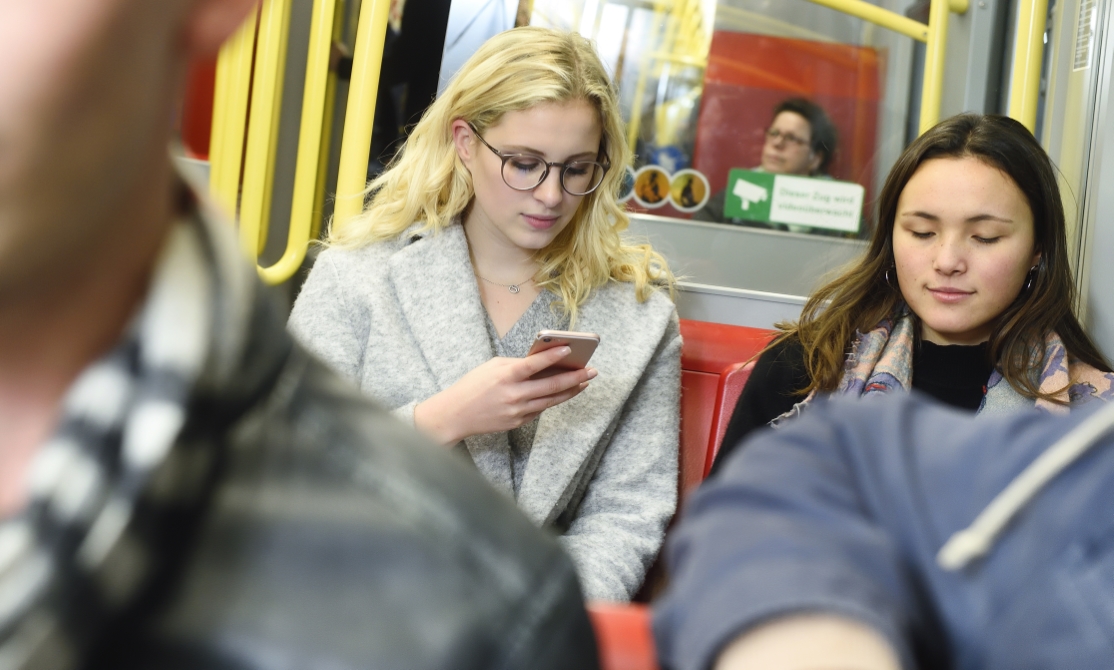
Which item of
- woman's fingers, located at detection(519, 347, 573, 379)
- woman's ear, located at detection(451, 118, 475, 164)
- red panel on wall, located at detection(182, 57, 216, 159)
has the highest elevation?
red panel on wall, located at detection(182, 57, 216, 159)

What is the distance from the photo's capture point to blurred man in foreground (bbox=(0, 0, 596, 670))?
1.26ft

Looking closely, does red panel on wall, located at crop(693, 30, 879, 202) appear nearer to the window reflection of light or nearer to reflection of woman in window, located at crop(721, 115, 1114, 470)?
the window reflection of light

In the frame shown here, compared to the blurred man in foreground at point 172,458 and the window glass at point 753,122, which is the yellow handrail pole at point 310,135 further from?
the blurred man in foreground at point 172,458

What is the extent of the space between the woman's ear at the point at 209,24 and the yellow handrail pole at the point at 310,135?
6.51 ft

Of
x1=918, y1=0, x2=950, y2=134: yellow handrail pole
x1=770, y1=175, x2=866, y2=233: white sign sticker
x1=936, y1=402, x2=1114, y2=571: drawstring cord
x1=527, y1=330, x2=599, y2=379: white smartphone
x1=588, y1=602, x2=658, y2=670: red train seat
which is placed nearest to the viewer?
x1=936, y1=402, x2=1114, y2=571: drawstring cord

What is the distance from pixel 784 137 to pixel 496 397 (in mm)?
1407

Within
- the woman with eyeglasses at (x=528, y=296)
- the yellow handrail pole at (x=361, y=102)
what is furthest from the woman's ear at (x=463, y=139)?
the yellow handrail pole at (x=361, y=102)

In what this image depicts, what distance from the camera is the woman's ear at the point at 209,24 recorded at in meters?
0.45

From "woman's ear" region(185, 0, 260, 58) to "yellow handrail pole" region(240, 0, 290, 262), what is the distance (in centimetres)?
197

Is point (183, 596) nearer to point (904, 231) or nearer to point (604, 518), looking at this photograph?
point (604, 518)

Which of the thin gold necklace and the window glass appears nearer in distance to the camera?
the thin gold necklace

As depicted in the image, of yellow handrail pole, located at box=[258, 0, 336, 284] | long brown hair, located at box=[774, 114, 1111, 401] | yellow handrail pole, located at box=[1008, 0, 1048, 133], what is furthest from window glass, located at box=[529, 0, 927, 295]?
long brown hair, located at box=[774, 114, 1111, 401]

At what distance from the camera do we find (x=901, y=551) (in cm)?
59

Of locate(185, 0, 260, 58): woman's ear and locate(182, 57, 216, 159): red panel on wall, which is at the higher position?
locate(182, 57, 216, 159): red panel on wall
